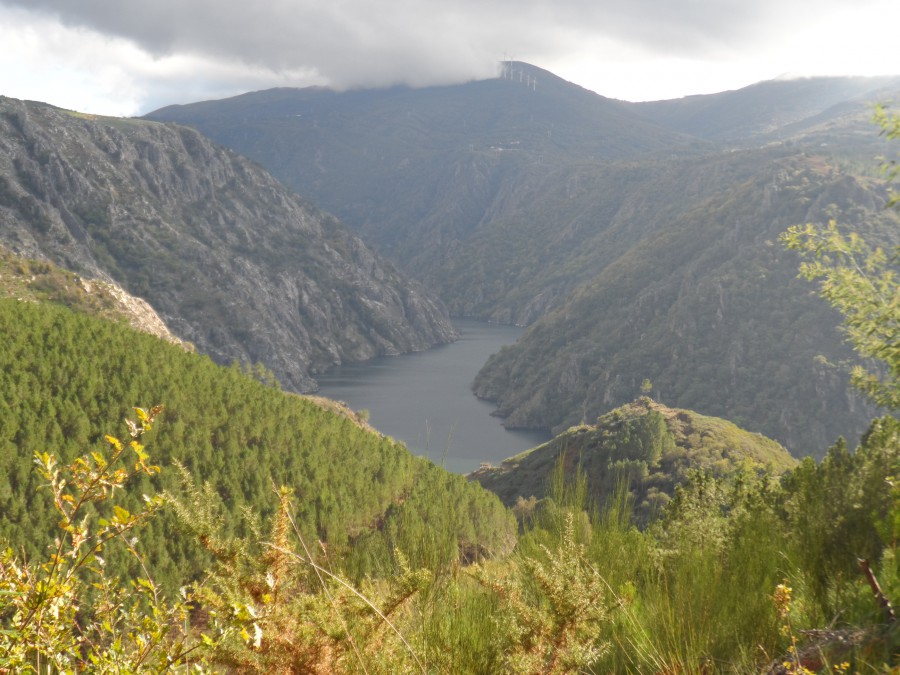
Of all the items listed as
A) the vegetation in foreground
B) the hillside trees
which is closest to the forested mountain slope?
the hillside trees

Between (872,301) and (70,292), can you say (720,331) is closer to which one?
(70,292)

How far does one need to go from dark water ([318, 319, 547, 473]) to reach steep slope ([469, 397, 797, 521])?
16466 mm

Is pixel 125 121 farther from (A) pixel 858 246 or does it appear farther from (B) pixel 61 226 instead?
(A) pixel 858 246

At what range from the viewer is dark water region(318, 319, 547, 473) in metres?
104

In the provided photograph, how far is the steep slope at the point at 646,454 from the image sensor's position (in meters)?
54.8

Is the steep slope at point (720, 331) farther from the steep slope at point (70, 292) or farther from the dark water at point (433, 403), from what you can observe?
the steep slope at point (70, 292)

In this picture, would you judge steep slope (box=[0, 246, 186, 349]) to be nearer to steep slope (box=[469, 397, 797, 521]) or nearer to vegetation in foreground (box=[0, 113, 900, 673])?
steep slope (box=[469, 397, 797, 521])

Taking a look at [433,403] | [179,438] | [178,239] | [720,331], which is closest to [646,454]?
[179,438]

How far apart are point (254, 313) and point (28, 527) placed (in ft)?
457

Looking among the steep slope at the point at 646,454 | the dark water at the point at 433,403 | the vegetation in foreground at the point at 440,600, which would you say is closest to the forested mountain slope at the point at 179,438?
the steep slope at the point at 646,454

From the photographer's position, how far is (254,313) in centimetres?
16238

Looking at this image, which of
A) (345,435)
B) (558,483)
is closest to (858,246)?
(558,483)

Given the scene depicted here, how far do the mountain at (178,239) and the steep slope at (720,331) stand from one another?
55794 mm

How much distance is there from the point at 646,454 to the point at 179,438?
39.3 meters
